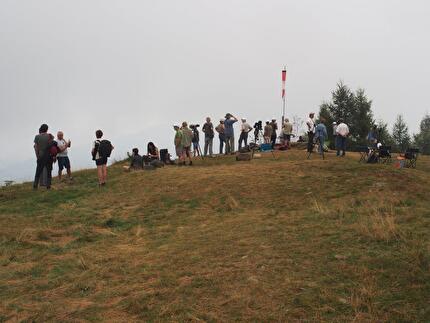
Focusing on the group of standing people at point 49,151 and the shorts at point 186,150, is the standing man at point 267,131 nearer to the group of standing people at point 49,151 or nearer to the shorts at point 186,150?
the shorts at point 186,150

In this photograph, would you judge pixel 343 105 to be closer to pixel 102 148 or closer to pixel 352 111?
pixel 352 111

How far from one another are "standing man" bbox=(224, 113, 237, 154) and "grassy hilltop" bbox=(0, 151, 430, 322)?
29.0 feet

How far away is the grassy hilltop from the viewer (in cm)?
571

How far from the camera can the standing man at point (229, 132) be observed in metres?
22.7

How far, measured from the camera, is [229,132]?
2370 cm

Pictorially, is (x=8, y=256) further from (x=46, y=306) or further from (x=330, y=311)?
(x=330, y=311)

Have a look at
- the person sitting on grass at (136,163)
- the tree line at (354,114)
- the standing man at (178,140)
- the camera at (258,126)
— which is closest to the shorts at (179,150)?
the standing man at (178,140)

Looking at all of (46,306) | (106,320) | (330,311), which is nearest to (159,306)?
(106,320)

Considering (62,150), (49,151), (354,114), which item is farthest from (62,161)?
(354,114)

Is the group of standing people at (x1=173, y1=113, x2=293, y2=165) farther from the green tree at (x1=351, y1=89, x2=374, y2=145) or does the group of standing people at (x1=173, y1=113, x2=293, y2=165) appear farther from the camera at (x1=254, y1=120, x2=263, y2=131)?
the green tree at (x1=351, y1=89, x2=374, y2=145)

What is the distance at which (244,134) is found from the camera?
974 inches

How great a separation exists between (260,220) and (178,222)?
2159mm

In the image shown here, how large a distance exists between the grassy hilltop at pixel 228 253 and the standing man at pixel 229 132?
8.84 meters

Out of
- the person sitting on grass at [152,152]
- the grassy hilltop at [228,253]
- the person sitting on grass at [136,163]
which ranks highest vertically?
the person sitting on grass at [152,152]
